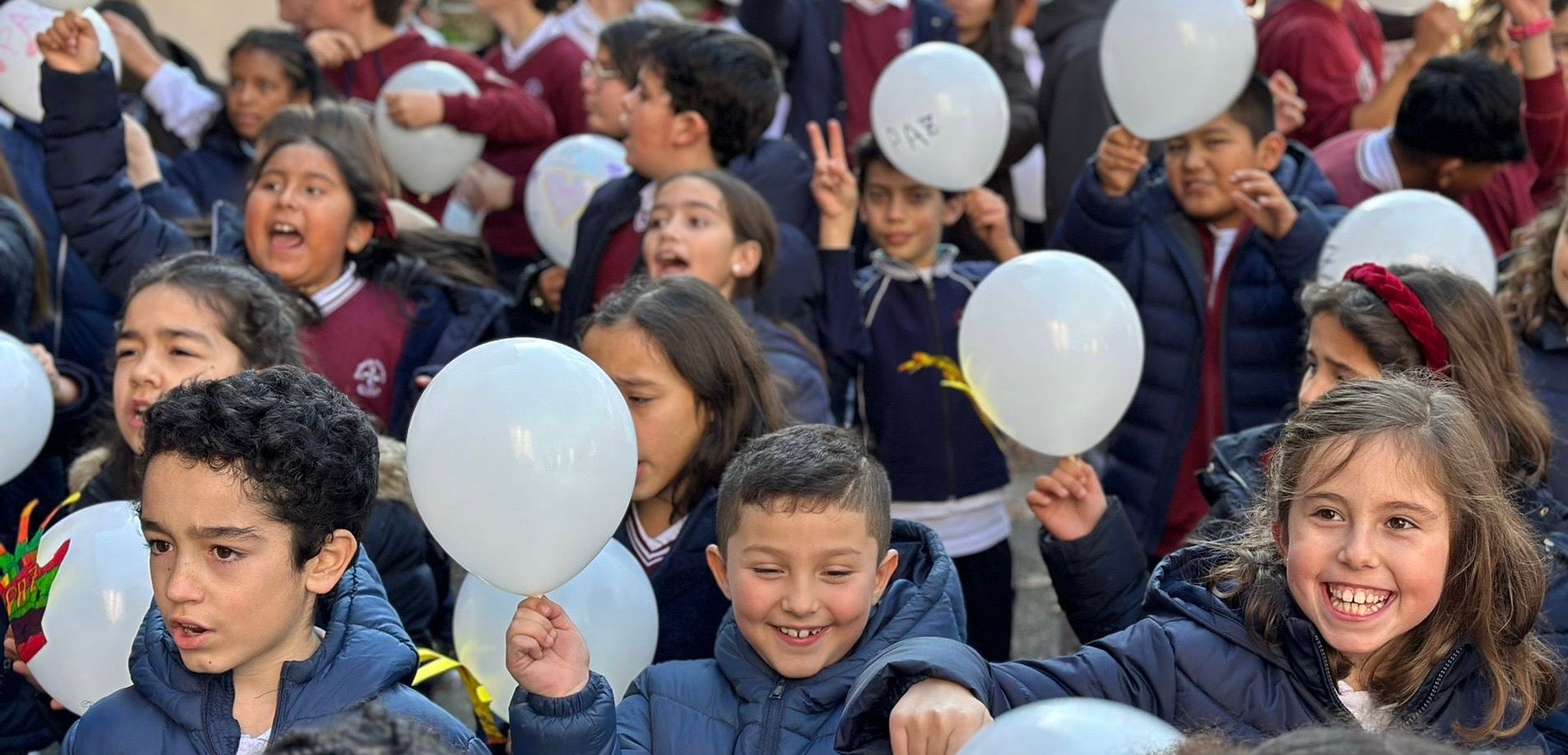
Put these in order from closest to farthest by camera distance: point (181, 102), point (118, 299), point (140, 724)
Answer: point (140, 724) < point (118, 299) < point (181, 102)

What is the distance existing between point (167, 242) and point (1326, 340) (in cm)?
267

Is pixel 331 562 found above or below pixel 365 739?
below

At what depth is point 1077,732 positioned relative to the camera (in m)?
1.59

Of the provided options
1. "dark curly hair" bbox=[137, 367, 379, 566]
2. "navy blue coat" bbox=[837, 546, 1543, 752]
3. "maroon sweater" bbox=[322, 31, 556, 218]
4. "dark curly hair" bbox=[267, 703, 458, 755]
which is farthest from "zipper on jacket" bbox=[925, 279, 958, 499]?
"dark curly hair" bbox=[267, 703, 458, 755]

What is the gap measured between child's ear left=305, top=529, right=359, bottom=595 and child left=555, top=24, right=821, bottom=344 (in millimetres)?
1831

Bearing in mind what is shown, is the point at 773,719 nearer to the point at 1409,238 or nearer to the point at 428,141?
the point at 1409,238

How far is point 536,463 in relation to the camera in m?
2.18

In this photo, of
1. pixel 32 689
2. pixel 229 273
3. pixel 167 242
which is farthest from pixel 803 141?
pixel 32 689

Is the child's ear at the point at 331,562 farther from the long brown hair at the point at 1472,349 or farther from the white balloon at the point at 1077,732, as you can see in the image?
the long brown hair at the point at 1472,349

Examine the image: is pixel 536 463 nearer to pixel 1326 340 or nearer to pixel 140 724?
pixel 140 724

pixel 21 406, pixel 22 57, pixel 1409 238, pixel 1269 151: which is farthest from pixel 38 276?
pixel 1409 238

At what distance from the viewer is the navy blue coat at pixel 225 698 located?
2.11 metres

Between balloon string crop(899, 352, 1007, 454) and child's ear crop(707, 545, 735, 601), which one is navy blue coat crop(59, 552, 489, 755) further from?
balloon string crop(899, 352, 1007, 454)

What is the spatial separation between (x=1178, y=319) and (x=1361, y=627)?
1.83 meters
